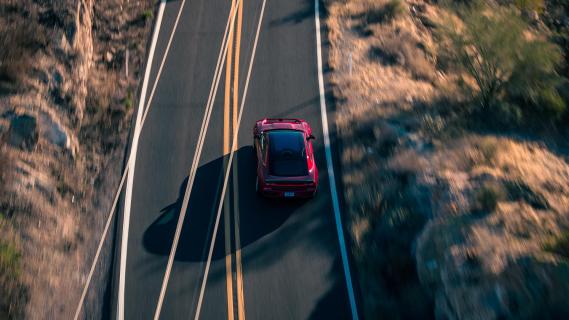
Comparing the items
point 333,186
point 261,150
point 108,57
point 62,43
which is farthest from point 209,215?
point 108,57

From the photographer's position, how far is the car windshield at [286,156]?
18812 mm

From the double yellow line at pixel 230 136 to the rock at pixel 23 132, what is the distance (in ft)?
18.6

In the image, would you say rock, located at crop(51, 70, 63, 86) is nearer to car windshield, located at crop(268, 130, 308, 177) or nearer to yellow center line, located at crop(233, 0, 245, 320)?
yellow center line, located at crop(233, 0, 245, 320)

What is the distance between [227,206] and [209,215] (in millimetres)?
647

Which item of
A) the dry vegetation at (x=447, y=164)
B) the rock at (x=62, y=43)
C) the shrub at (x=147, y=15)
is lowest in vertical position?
the dry vegetation at (x=447, y=164)

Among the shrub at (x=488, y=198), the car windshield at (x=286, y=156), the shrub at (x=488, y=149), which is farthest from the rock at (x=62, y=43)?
the shrub at (x=488, y=149)

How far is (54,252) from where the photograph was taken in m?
16.7

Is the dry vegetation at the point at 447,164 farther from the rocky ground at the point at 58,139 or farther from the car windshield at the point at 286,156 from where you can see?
the rocky ground at the point at 58,139

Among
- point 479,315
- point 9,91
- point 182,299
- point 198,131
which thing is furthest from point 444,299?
point 9,91

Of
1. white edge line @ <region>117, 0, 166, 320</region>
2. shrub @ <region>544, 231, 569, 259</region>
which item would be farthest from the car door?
shrub @ <region>544, 231, 569, 259</region>

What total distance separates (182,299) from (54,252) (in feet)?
11.6

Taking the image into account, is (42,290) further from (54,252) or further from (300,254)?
(300,254)

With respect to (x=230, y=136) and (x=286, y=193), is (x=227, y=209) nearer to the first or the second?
(x=286, y=193)

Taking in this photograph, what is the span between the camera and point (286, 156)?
62.3 feet
